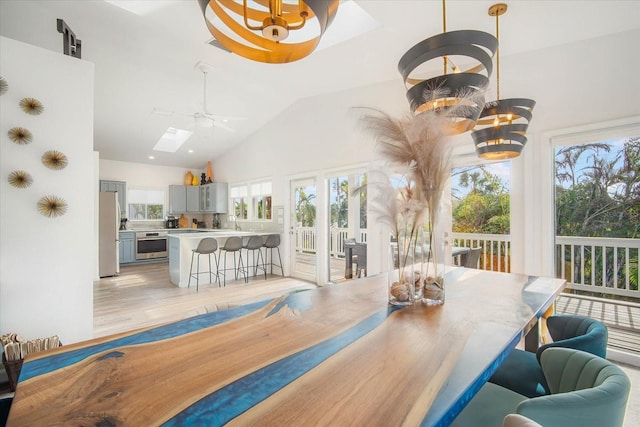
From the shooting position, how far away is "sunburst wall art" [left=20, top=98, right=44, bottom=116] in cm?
242

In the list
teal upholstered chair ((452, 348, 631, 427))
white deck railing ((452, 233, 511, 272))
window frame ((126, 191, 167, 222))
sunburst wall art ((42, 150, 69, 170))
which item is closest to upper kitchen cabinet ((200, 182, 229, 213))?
window frame ((126, 191, 167, 222))

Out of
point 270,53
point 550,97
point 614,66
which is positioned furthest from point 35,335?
point 614,66

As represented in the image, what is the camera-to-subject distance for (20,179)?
2.40 m

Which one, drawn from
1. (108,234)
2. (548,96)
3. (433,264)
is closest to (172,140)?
(108,234)

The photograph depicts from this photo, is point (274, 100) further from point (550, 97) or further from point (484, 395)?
point (484, 395)

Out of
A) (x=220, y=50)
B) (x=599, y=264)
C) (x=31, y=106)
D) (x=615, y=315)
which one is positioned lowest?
(x=615, y=315)

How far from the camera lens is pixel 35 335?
2.48 m

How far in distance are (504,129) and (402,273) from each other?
3.66ft

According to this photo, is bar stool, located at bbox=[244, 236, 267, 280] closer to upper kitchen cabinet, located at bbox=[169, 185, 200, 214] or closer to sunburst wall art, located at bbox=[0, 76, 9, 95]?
upper kitchen cabinet, located at bbox=[169, 185, 200, 214]

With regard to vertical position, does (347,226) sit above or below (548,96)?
below

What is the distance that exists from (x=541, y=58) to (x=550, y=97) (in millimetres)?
413

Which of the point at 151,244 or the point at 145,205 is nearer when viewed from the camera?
the point at 151,244

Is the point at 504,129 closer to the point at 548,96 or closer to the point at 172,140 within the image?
the point at 548,96

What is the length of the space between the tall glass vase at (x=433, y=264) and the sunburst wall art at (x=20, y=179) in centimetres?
308
